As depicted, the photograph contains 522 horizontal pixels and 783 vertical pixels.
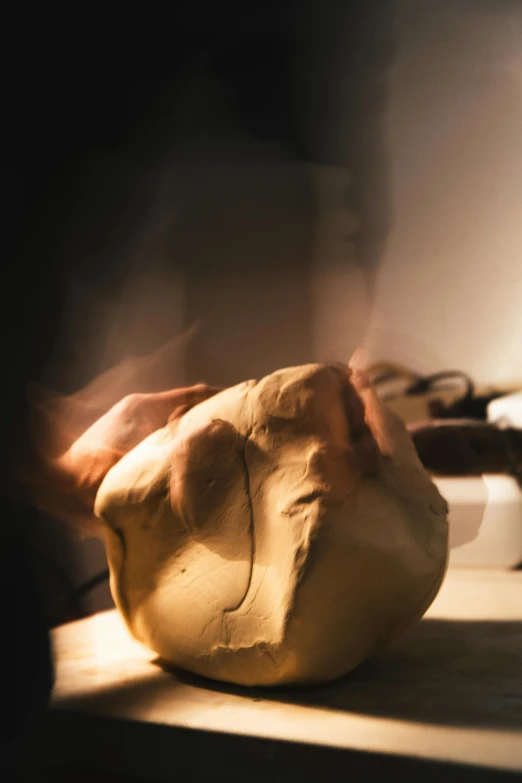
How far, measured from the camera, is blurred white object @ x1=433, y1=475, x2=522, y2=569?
0.83 metres

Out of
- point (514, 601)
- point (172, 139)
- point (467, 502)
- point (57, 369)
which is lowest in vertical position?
point (514, 601)

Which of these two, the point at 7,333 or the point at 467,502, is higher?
the point at 7,333

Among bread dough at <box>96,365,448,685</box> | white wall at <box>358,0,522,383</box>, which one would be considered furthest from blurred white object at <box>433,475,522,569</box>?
white wall at <box>358,0,522,383</box>

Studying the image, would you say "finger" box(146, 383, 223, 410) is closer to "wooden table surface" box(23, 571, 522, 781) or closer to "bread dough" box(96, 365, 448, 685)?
"bread dough" box(96, 365, 448, 685)

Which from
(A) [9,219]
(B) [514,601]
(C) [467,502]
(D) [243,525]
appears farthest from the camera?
(B) [514,601]

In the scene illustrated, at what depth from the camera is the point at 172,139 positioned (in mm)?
563

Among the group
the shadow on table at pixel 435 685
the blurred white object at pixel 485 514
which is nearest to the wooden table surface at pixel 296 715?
the shadow on table at pixel 435 685

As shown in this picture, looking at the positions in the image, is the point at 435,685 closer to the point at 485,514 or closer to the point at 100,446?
the point at 485,514

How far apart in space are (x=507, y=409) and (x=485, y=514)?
127 millimetres

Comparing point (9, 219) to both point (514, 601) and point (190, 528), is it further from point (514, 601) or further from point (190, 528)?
point (514, 601)

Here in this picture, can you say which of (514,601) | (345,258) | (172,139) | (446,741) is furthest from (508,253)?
(514,601)

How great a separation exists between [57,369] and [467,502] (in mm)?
478

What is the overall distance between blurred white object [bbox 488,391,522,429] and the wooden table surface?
0.24 m

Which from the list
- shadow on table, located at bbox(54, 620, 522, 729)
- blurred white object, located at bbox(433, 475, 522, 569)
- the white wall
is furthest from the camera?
blurred white object, located at bbox(433, 475, 522, 569)
